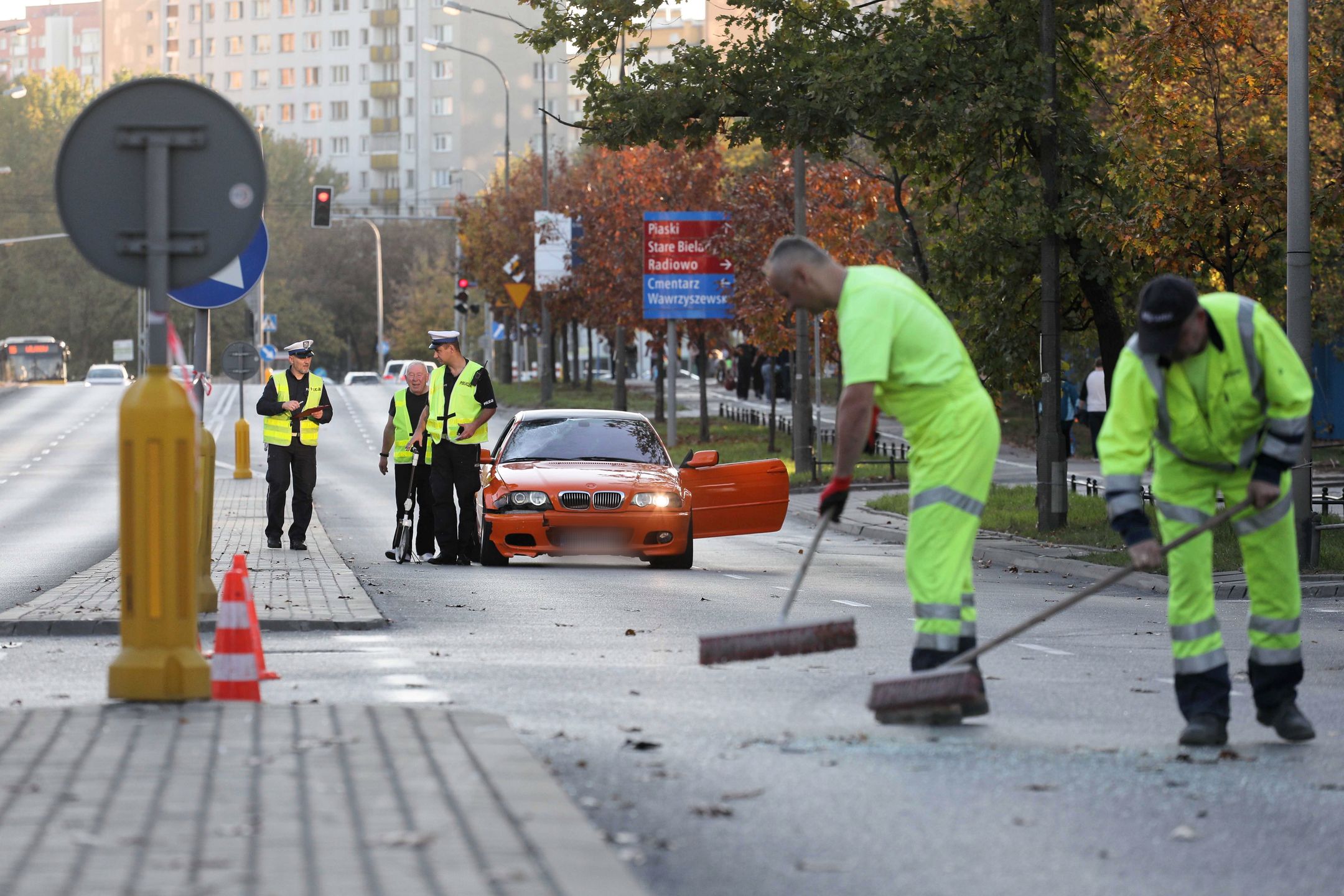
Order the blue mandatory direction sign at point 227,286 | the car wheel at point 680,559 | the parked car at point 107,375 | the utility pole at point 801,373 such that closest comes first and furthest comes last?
the blue mandatory direction sign at point 227,286 → the car wheel at point 680,559 → the utility pole at point 801,373 → the parked car at point 107,375

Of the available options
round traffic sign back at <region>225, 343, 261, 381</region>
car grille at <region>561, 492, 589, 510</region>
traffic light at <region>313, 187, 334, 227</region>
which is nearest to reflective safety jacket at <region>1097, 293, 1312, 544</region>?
car grille at <region>561, 492, 589, 510</region>

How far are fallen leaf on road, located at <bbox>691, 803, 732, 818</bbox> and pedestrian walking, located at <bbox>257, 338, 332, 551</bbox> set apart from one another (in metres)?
12.7

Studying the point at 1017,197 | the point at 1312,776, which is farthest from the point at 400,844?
the point at 1017,197

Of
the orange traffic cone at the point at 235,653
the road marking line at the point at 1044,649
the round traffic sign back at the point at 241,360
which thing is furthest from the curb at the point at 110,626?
the round traffic sign back at the point at 241,360

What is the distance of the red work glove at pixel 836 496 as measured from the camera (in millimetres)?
7074

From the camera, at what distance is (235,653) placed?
7.62 m

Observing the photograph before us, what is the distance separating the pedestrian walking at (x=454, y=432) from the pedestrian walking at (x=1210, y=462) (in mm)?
9623

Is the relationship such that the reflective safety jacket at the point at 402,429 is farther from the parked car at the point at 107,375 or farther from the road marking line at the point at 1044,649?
the parked car at the point at 107,375

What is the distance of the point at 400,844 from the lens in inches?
195

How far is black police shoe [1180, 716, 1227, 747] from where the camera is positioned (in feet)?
22.5

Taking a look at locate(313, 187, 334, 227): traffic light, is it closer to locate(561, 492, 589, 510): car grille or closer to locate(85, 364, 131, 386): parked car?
locate(85, 364, 131, 386): parked car

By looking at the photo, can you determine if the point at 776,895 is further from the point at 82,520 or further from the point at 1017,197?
the point at 82,520

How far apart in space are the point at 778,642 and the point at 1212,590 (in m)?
1.50

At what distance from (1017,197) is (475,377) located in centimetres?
697
